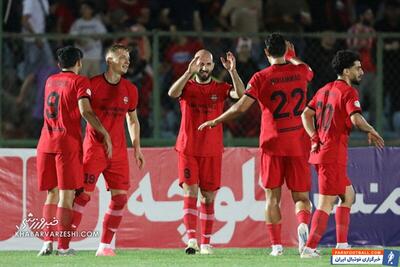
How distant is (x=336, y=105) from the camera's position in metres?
13.1

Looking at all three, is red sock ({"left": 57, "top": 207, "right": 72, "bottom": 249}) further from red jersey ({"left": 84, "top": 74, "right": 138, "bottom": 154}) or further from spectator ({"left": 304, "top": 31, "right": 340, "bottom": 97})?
spectator ({"left": 304, "top": 31, "right": 340, "bottom": 97})

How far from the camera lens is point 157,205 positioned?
1527 cm

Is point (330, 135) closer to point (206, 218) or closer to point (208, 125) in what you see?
point (208, 125)

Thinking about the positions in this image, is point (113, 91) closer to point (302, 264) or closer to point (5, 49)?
point (302, 264)

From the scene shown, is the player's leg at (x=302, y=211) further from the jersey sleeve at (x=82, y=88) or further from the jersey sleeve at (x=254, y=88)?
the jersey sleeve at (x=82, y=88)

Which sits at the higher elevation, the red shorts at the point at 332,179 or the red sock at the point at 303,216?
the red shorts at the point at 332,179

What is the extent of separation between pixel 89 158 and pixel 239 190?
2399 millimetres

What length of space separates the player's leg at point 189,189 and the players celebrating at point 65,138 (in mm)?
1003

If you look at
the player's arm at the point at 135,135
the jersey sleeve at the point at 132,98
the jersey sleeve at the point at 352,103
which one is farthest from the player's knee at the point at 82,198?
the jersey sleeve at the point at 352,103

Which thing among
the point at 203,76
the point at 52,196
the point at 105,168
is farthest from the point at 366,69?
the point at 52,196

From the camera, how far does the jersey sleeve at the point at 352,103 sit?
42.4ft

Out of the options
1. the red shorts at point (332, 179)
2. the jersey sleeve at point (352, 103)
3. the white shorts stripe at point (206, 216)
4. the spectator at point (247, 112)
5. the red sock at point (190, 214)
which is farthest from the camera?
the spectator at point (247, 112)

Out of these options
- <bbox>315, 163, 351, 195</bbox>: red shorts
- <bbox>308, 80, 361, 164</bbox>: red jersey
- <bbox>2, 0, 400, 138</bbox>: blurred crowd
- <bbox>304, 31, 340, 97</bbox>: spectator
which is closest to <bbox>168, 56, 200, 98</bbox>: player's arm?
<bbox>308, 80, 361, 164</bbox>: red jersey

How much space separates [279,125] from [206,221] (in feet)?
4.75
